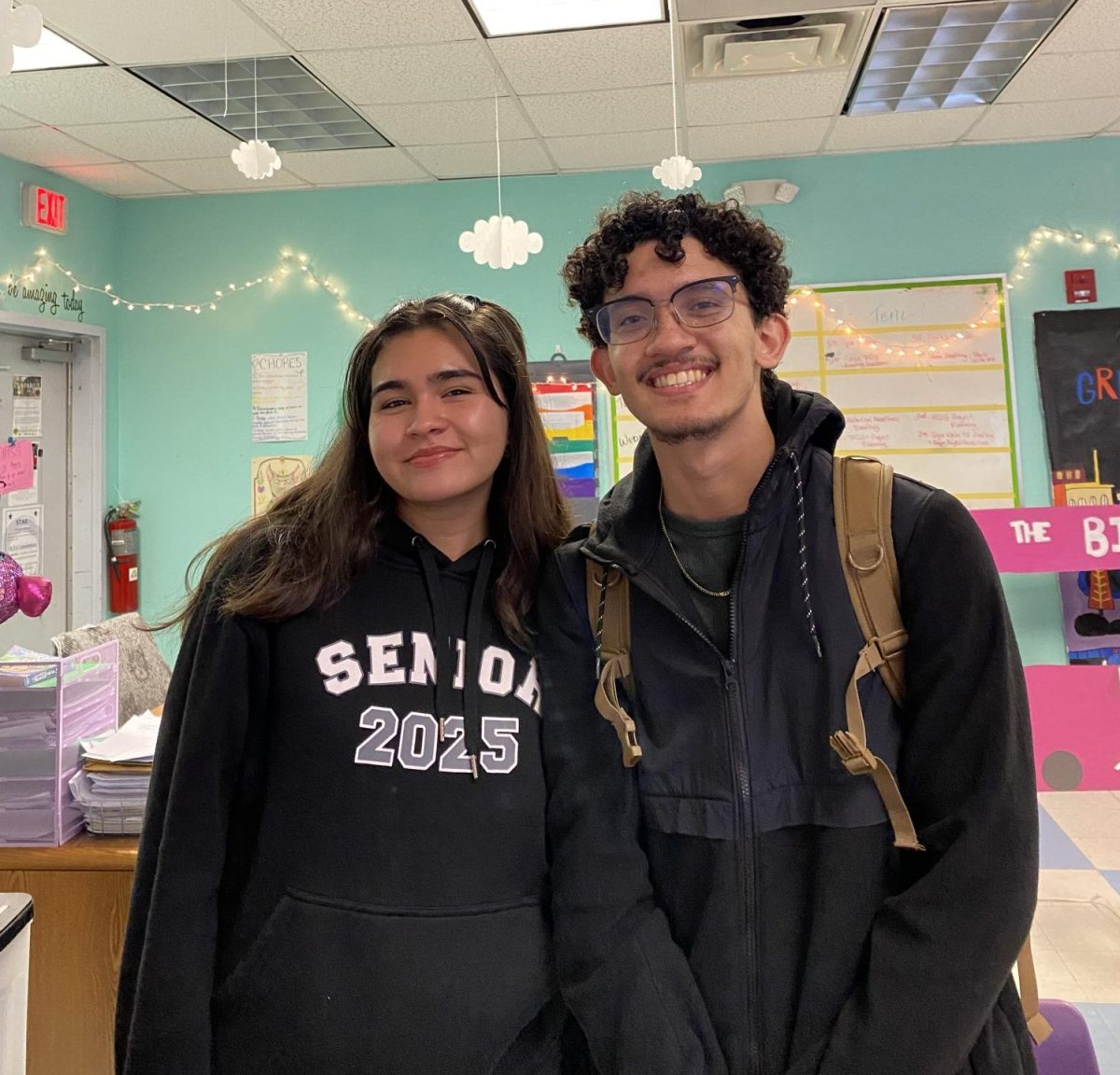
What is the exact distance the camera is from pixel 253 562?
1206 mm

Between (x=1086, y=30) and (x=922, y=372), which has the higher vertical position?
(x=1086, y=30)

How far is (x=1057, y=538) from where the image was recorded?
2762mm

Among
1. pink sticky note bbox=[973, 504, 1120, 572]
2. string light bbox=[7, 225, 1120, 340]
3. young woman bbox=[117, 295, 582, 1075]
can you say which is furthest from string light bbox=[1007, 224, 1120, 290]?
young woman bbox=[117, 295, 582, 1075]

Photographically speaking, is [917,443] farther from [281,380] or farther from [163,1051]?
[163,1051]

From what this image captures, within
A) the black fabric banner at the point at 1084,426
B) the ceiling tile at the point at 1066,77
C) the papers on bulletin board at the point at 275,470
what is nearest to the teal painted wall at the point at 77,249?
the papers on bulletin board at the point at 275,470

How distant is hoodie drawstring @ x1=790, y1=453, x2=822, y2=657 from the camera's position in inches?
40.7

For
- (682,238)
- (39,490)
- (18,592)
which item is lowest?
(18,592)

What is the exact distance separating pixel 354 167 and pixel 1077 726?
360 centimetres

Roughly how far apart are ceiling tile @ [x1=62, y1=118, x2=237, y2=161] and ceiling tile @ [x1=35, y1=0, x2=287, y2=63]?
1.90ft

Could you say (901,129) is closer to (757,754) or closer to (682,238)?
(682,238)

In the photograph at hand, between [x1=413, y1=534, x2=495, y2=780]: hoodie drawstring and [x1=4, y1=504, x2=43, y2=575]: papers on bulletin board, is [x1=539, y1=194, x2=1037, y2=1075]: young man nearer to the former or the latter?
[x1=413, y1=534, x2=495, y2=780]: hoodie drawstring

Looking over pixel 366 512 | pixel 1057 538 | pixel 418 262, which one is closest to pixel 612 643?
pixel 366 512

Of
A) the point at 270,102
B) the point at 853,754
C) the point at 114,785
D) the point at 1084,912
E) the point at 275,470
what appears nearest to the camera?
the point at 853,754

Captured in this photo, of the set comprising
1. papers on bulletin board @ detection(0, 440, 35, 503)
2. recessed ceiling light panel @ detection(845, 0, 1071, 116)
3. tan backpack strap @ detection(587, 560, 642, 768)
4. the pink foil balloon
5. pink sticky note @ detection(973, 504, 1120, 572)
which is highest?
recessed ceiling light panel @ detection(845, 0, 1071, 116)
